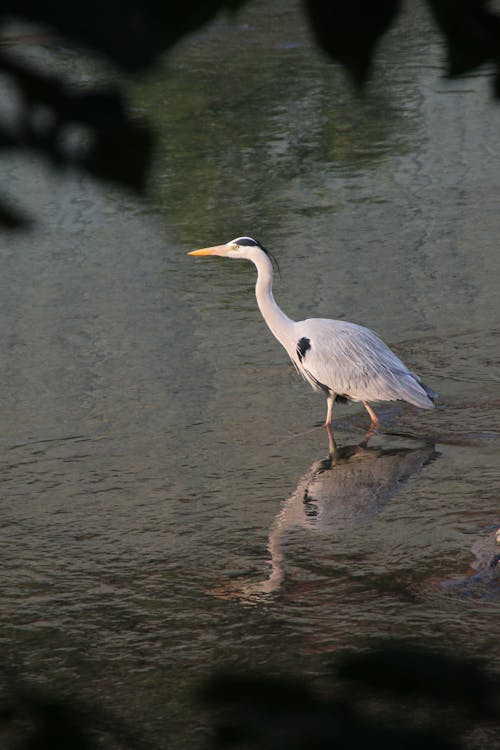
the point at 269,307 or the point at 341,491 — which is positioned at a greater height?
the point at 269,307

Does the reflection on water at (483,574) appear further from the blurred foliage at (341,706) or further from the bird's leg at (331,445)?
the blurred foliage at (341,706)

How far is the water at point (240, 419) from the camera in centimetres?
438

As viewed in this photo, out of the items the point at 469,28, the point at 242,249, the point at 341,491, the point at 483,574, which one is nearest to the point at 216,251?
the point at 242,249

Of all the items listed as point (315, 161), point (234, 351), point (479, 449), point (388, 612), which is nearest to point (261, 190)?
point (315, 161)

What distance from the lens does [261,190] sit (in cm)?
1016

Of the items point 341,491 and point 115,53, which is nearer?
point 115,53

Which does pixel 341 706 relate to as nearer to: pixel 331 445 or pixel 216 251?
pixel 331 445

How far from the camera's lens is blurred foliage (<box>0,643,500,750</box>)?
2.63 feet

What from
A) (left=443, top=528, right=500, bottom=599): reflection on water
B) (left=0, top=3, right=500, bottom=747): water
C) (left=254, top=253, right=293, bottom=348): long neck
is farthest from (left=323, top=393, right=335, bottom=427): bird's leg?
(left=443, top=528, right=500, bottom=599): reflection on water

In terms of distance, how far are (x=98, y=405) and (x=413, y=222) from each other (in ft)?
11.8

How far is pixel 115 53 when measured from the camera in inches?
26.9

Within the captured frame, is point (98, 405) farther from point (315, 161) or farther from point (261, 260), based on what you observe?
point (315, 161)

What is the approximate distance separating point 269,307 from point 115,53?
5925 mm

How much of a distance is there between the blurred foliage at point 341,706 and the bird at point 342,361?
211 inches
